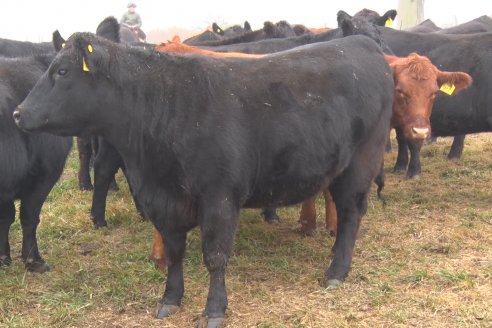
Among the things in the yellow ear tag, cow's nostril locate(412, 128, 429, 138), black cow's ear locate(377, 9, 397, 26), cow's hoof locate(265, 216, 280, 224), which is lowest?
cow's hoof locate(265, 216, 280, 224)

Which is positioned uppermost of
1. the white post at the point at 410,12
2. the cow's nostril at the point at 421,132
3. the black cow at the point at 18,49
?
the white post at the point at 410,12

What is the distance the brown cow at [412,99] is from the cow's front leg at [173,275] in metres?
1.56

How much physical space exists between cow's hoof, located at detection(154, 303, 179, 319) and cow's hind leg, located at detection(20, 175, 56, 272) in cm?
117

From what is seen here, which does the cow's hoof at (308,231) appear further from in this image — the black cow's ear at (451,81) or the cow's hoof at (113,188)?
the cow's hoof at (113,188)

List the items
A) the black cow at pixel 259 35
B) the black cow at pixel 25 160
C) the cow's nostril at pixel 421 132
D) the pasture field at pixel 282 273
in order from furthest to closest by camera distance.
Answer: the black cow at pixel 259 35
the cow's nostril at pixel 421 132
the black cow at pixel 25 160
the pasture field at pixel 282 273

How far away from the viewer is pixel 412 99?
504 cm

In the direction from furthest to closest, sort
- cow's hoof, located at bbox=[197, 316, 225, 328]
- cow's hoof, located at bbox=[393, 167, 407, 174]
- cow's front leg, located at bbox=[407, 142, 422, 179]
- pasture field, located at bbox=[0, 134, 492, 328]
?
cow's hoof, located at bbox=[393, 167, 407, 174], cow's front leg, located at bbox=[407, 142, 422, 179], pasture field, located at bbox=[0, 134, 492, 328], cow's hoof, located at bbox=[197, 316, 225, 328]

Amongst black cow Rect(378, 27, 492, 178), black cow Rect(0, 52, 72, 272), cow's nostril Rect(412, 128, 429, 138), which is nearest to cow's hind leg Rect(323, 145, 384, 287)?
cow's nostril Rect(412, 128, 429, 138)

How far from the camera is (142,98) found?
3564mm

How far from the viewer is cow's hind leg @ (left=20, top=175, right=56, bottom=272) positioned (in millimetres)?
4375

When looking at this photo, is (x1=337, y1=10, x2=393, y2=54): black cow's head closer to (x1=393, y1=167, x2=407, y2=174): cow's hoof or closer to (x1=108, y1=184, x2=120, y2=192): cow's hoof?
(x1=393, y1=167, x2=407, y2=174): cow's hoof

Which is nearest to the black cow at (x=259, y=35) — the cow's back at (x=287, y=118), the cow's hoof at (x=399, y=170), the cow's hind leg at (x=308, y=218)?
the cow's hoof at (x=399, y=170)

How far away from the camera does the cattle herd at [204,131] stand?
3.48 metres

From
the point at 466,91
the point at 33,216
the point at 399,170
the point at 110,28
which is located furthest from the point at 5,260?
the point at 399,170
